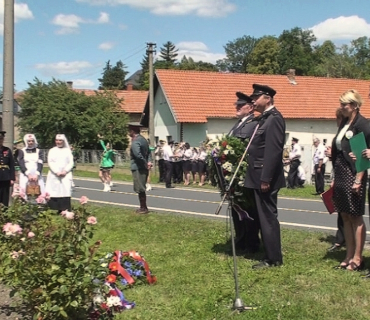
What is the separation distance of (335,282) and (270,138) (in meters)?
1.67

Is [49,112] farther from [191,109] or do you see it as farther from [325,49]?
[325,49]

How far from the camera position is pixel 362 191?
20.1 ft

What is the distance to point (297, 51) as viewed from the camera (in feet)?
326

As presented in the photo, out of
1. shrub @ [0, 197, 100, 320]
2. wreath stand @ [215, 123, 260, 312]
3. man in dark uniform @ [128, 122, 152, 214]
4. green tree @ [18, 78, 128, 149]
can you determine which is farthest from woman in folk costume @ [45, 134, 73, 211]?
green tree @ [18, 78, 128, 149]

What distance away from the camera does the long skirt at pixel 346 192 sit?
614 centimetres

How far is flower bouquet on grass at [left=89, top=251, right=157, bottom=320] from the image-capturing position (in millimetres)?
4824

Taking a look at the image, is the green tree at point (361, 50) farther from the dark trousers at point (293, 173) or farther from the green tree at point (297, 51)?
the dark trousers at point (293, 173)

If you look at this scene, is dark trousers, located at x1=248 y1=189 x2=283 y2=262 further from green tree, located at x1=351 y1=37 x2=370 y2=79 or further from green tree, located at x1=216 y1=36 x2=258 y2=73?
green tree, located at x1=216 y1=36 x2=258 y2=73

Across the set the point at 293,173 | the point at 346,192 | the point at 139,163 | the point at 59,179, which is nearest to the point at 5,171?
the point at 59,179

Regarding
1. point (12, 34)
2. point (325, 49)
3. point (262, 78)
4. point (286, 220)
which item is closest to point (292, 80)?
point (262, 78)

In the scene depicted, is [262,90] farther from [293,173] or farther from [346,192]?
[293,173]

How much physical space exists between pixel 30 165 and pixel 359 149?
24.0 feet

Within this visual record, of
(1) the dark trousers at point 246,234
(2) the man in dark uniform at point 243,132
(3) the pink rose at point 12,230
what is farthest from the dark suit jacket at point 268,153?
(3) the pink rose at point 12,230

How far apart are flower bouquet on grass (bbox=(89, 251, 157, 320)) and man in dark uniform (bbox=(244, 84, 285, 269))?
50.9 inches
